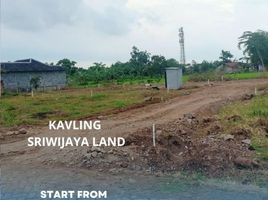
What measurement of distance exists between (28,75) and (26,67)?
3.68ft

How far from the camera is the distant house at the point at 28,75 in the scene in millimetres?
44688

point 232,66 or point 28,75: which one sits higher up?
point 28,75

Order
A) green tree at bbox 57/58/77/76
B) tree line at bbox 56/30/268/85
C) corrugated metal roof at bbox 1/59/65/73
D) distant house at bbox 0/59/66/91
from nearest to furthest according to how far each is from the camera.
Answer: distant house at bbox 0/59/66/91
corrugated metal roof at bbox 1/59/65/73
tree line at bbox 56/30/268/85
green tree at bbox 57/58/77/76

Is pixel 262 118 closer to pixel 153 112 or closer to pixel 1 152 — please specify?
pixel 153 112

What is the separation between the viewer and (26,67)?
4700cm

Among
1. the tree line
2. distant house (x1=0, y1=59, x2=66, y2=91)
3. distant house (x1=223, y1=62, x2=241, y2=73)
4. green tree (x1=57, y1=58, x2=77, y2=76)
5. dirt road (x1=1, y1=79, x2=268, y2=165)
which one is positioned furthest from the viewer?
→ distant house (x1=223, y1=62, x2=241, y2=73)

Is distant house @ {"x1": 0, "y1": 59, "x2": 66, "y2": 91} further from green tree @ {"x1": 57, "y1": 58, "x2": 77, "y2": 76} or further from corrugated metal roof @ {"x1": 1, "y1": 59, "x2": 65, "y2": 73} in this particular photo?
green tree @ {"x1": 57, "y1": 58, "x2": 77, "y2": 76}

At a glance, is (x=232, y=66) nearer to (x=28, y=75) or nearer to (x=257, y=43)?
(x=257, y=43)

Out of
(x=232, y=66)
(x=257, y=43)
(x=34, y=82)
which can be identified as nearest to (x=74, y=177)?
(x=34, y=82)

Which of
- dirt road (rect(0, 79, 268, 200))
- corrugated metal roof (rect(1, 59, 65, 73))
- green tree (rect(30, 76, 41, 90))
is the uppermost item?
corrugated metal roof (rect(1, 59, 65, 73))

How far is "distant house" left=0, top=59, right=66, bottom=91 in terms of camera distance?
4469cm

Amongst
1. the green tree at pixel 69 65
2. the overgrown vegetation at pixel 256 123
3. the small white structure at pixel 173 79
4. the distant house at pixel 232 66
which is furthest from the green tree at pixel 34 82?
the distant house at pixel 232 66

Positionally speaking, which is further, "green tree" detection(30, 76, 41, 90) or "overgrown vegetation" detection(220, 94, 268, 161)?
"green tree" detection(30, 76, 41, 90)

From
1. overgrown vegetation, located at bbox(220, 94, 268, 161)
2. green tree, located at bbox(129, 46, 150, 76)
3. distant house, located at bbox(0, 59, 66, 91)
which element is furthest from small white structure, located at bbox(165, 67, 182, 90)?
green tree, located at bbox(129, 46, 150, 76)
